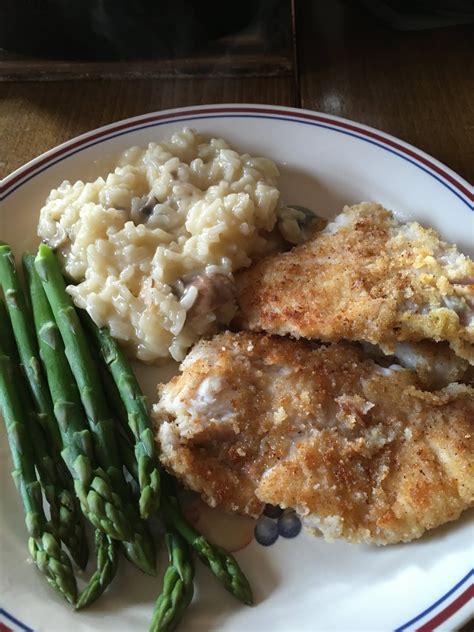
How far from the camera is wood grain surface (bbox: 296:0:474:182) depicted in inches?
132

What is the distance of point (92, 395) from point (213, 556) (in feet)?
2.27

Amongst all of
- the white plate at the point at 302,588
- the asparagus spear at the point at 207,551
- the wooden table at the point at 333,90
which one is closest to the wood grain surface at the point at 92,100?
the wooden table at the point at 333,90

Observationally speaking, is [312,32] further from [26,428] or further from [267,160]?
[26,428]

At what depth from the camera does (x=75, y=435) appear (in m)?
2.11

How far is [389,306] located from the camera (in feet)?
7.27

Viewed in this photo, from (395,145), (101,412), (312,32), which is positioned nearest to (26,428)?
(101,412)

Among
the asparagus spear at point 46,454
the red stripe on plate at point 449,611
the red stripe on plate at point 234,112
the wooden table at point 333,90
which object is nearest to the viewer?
the red stripe on plate at point 449,611

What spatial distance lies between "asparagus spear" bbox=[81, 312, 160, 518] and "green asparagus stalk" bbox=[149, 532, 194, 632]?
15 cm

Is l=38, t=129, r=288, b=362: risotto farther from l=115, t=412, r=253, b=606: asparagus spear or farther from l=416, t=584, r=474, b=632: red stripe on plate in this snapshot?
l=416, t=584, r=474, b=632: red stripe on plate

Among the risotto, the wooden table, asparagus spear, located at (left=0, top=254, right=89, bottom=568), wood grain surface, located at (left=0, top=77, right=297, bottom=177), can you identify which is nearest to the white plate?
asparagus spear, located at (left=0, top=254, right=89, bottom=568)

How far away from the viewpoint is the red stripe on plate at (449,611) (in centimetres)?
174

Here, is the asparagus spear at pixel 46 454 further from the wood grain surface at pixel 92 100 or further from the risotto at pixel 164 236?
the wood grain surface at pixel 92 100

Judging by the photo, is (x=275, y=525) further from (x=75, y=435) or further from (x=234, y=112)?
(x=234, y=112)

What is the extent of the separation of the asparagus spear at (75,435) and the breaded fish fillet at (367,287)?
71cm
